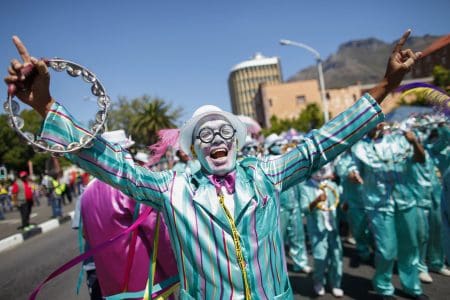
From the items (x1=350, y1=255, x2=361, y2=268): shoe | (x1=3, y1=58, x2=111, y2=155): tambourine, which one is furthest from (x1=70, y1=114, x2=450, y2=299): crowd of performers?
(x1=3, y1=58, x2=111, y2=155): tambourine

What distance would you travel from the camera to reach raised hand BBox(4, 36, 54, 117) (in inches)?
59.6

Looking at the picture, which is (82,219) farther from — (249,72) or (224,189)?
(249,72)

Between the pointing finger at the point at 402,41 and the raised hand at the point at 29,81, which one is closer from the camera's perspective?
the raised hand at the point at 29,81

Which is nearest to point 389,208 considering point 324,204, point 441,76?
point 324,204

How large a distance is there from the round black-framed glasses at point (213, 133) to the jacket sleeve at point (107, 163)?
0.86 ft

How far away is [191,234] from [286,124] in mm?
49322

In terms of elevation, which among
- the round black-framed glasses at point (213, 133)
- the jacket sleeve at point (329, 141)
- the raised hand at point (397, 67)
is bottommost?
the jacket sleeve at point (329, 141)

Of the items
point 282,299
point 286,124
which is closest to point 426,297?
point 282,299

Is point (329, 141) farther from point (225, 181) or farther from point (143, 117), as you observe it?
point (143, 117)

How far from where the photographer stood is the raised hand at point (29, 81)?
1.51 meters

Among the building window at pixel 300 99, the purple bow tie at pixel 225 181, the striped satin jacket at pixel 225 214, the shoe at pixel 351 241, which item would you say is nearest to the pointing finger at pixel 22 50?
the striped satin jacket at pixel 225 214

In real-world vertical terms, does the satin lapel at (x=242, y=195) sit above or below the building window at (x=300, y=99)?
below

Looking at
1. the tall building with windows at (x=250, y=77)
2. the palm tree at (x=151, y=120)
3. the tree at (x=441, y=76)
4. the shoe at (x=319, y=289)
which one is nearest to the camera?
the shoe at (x=319, y=289)

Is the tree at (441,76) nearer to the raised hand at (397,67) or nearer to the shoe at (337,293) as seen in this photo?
the shoe at (337,293)
